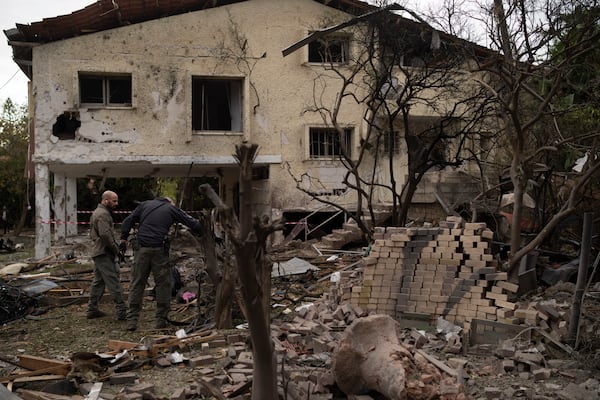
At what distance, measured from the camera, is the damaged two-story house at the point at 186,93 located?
52.0ft

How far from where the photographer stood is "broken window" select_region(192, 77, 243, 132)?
701 inches

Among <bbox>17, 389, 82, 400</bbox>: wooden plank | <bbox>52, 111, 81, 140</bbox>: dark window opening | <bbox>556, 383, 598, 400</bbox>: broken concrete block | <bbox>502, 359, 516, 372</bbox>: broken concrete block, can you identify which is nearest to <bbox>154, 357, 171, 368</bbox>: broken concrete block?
<bbox>17, 389, 82, 400</bbox>: wooden plank

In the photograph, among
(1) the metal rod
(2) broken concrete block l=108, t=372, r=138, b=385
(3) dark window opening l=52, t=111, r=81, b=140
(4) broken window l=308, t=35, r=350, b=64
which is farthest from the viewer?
(4) broken window l=308, t=35, r=350, b=64

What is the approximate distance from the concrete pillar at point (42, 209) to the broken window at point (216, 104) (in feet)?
16.0

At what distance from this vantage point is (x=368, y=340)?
206 inches

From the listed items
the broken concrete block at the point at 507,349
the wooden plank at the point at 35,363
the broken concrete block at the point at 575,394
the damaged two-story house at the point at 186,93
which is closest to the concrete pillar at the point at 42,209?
the damaged two-story house at the point at 186,93

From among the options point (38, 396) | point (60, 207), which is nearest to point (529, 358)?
point (38, 396)

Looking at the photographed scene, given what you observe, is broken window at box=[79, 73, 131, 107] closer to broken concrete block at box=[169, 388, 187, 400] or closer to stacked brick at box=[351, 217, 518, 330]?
stacked brick at box=[351, 217, 518, 330]

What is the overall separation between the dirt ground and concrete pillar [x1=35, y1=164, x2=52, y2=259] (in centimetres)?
730

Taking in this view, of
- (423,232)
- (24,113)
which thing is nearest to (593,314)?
(423,232)

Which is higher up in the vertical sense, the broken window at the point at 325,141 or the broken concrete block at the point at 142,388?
the broken window at the point at 325,141

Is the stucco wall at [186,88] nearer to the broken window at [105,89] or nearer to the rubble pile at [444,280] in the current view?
the broken window at [105,89]

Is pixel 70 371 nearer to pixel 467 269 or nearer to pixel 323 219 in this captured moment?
pixel 467 269

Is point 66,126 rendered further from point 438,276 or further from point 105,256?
point 438,276
